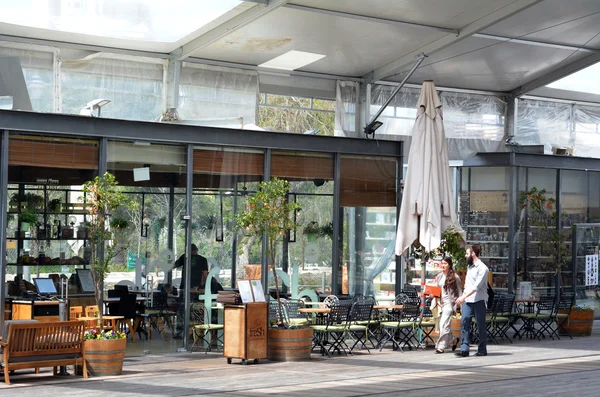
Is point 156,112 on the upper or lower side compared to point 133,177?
upper

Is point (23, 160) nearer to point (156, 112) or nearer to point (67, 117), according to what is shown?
point (67, 117)

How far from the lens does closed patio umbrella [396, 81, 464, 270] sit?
14.0m

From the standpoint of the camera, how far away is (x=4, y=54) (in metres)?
13.9

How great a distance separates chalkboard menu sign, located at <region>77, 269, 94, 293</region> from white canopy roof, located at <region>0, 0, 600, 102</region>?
3730mm

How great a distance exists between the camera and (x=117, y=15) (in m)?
13.8

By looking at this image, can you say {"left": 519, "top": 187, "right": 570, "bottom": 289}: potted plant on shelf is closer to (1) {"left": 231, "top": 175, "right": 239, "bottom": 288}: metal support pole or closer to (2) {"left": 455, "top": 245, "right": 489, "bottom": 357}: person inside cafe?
(2) {"left": 455, "top": 245, "right": 489, "bottom": 357}: person inside cafe

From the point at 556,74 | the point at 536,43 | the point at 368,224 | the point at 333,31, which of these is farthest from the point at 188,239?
the point at 556,74

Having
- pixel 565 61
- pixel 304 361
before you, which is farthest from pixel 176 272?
pixel 565 61

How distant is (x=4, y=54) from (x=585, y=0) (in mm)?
8820

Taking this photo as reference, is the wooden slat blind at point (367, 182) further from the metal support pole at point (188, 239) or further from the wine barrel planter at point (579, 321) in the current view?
the wine barrel planter at point (579, 321)

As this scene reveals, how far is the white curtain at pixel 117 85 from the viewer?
14398 mm

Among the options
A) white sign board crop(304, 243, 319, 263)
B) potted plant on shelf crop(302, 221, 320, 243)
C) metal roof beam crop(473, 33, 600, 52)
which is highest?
metal roof beam crop(473, 33, 600, 52)

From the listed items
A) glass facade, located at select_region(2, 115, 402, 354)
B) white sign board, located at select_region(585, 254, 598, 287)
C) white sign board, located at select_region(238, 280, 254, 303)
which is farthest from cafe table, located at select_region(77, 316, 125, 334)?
white sign board, located at select_region(585, 254, 598, 287)

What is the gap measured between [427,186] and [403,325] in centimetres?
212
